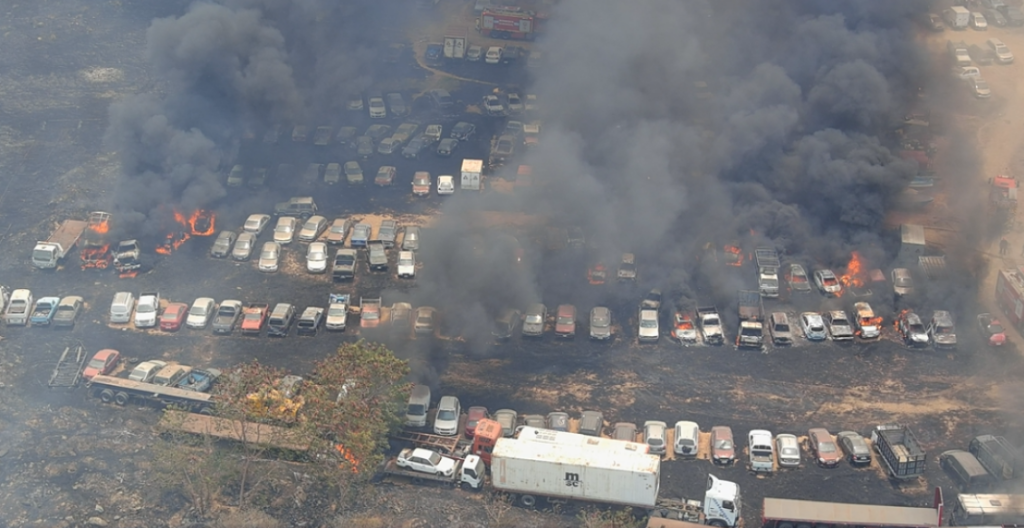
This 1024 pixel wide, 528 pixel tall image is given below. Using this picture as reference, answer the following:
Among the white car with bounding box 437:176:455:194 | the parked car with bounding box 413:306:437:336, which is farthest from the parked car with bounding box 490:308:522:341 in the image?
the white car with bounding box 437:176:455:194

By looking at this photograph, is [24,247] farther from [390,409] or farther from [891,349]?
[891,349]

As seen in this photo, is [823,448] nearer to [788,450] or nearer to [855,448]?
[855,448]

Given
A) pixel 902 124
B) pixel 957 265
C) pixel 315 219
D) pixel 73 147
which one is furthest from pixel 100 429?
pixel 902 124

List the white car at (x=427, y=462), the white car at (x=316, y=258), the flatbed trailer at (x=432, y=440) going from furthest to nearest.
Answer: the white car at (x=316, y=258), the flatbed trailer at (x=432, y=440), the white car at (x=427, y=462)

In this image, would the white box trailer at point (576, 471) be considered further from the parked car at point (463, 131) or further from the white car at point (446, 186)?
the parked car at point (463, 131)

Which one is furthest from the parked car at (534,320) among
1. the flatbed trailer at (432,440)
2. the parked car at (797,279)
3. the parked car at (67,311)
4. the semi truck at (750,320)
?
the parked car at (67,311)

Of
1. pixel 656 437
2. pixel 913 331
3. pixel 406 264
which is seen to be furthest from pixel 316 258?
pixel 913 331
